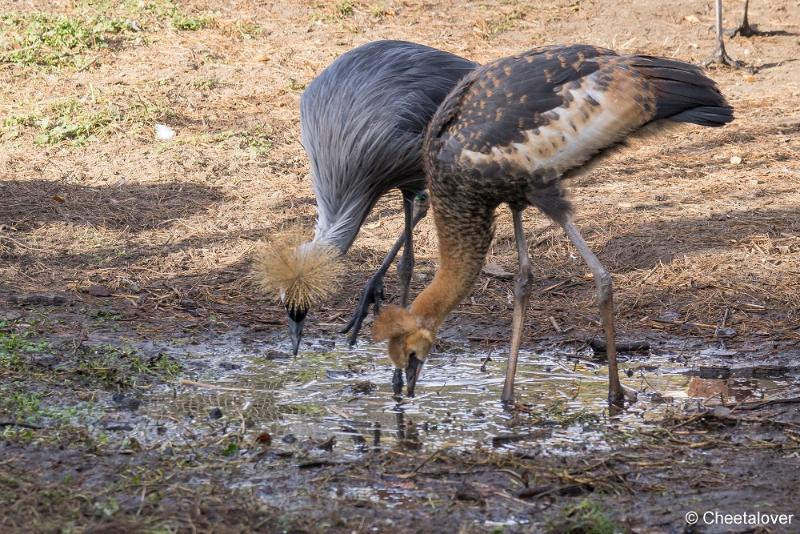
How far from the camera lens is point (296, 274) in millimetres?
6410

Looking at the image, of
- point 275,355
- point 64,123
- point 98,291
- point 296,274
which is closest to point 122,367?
point 275,355

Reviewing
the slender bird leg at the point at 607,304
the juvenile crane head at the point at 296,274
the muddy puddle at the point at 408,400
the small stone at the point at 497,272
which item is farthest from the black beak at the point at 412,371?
the small stone at the point at 497,272

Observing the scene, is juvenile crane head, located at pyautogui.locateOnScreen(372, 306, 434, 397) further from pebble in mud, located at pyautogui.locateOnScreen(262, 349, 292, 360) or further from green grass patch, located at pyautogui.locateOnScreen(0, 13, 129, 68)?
green grass patch, located at pyautogui.locateOnScreen(0, 13, 129, 68)

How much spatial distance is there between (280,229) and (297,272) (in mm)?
2553

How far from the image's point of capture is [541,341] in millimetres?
7172

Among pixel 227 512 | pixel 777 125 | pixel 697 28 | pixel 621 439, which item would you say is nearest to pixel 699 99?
pixel 621 439

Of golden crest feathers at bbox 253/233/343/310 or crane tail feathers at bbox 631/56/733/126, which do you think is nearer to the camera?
Result: crane tail feathers at bbox 631/56/733/126

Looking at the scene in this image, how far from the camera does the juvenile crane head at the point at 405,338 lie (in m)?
5.88

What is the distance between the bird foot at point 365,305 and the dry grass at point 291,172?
1.89 feet

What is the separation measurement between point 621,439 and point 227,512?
6.75 ft

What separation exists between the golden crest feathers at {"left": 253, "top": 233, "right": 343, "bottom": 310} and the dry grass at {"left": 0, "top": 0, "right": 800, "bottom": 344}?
3.60ft

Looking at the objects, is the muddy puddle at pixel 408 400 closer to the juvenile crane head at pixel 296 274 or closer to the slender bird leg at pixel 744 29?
the juvenile crane head at pixel 296 274

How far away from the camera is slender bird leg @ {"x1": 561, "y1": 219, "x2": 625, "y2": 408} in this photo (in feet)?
19.7

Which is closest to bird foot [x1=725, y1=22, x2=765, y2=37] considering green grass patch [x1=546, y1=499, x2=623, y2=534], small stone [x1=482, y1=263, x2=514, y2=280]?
small stone [x1=482, y1=263, x2=514, y2=280]
